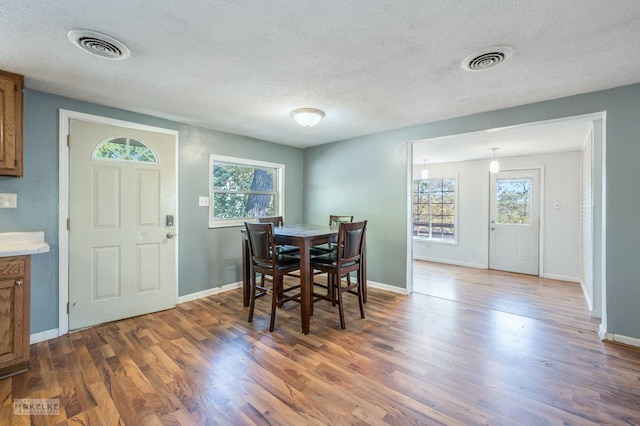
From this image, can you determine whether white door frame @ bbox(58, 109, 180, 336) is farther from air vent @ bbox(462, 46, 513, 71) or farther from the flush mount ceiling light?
air vent @ bbox(462, 46, 513, 71)

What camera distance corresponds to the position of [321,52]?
6.33 ft

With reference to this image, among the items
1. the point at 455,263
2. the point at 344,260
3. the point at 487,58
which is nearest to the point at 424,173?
the point at 455,263

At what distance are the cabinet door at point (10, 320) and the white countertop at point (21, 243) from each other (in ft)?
0.68

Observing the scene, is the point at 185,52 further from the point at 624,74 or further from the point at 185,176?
the point at 624,74

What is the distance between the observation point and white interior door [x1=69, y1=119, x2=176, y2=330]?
2.79 meters

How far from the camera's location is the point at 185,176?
3.61 meters

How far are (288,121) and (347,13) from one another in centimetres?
206

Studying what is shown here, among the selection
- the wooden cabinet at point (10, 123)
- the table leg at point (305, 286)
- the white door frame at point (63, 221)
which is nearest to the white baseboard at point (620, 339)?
the table leg at point (305, 286)

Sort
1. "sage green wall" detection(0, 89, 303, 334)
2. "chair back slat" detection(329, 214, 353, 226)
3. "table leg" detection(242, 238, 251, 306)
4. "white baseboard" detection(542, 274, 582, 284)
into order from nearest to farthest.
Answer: "sage green wall" detection(0, 89, 303, 334), "table leg" detection(242, 238, 251, 306), "chair back slat" detection(329, 214, 353, 226), "white baseboard" detection(542, 274, 582, 284)

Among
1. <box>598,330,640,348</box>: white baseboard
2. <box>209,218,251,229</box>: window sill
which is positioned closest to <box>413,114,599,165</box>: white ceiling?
<box>598,330,640,348</box>: white baseboard

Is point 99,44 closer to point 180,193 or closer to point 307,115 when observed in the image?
point 307,115

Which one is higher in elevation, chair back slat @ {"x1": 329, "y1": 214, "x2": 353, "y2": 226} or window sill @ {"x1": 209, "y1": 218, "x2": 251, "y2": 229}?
chair back slat @ {"x1": 329, "y1": 214, "x2": 353, "y2": 226}

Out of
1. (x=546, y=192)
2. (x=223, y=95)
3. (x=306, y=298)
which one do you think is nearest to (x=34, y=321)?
(x=306, y=298)

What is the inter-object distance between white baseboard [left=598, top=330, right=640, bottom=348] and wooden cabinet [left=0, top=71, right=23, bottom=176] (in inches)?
202
